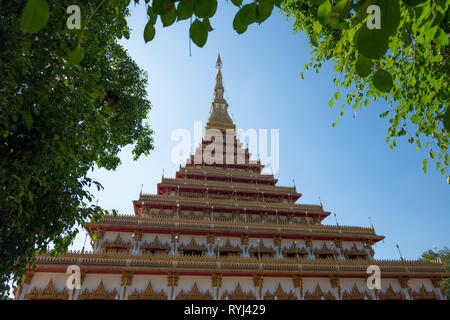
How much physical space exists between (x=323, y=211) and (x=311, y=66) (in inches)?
735

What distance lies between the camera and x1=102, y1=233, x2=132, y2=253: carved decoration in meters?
17.1

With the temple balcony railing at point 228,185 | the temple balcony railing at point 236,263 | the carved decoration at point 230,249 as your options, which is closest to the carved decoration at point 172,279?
the temple balcony railing at point 236,263

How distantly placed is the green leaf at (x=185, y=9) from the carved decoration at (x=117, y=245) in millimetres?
18376

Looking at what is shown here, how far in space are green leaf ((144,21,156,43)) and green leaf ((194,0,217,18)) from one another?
413 mm

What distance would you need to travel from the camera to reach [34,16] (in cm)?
112

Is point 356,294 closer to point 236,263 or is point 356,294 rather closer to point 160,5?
point 236,263

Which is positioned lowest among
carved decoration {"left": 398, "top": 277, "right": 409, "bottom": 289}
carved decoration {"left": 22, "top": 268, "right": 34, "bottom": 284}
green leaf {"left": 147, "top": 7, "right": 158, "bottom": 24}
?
green leaf {"left": 147, "top": 7, "right": 158, "bottom": 24}

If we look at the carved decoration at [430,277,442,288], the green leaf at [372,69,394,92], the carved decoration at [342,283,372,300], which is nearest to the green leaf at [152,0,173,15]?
the green leaf at [372,69,394,92]

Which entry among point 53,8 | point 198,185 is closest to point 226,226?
point 198,185

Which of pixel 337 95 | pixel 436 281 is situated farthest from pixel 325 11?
pixel 436 281

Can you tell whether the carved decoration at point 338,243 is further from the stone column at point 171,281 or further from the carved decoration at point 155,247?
the carved decoration at point 155,247

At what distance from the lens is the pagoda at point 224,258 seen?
48.5ft

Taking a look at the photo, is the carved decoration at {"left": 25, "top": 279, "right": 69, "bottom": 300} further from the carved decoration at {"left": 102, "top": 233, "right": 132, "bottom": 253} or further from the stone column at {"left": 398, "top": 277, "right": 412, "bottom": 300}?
the stone column at {"left": 398, "top": 277, "right": 412, "bottom": 300}

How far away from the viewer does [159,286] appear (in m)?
15.2
